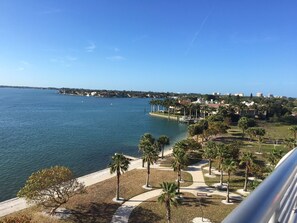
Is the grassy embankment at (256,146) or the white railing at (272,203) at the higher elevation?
the white railing at (272,203)

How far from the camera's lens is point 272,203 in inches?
78.6

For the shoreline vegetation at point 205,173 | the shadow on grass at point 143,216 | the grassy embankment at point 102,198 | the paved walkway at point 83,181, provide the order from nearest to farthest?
1. the shadow on grass at point 143,216
2. the grassy embankment at point 102,198
3. the paved walkway at point 83,181
4. the shoreline vegetation at point 205,173

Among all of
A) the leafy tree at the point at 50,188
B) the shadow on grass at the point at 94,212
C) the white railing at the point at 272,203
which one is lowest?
the shadow on grass at the point at 94,212

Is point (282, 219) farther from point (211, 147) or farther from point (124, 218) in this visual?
point (211, 147)

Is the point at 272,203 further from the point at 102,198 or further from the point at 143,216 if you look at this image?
the point at 102,198

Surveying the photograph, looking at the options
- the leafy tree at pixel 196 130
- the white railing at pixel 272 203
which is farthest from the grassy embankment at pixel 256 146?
the white railing at pixel 272 203

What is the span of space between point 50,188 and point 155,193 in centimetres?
1280

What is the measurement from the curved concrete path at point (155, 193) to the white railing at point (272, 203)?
27.4 metres

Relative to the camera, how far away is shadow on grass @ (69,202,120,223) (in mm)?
27656

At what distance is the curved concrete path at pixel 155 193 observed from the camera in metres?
28.8

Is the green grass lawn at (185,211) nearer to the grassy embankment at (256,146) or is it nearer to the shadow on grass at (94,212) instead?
the shadow on grass at (94,212)

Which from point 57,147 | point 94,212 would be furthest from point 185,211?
point 57,147

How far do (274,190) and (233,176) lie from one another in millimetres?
42582

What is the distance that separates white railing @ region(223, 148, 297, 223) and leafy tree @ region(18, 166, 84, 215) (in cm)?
2974
